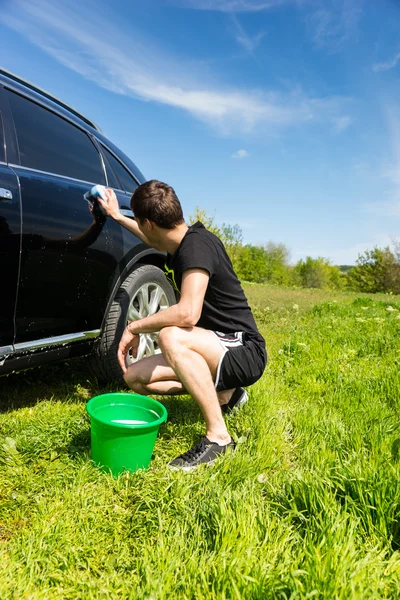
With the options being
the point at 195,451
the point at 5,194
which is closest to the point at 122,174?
the point at 5,194

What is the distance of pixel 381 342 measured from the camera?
4527 millimetres

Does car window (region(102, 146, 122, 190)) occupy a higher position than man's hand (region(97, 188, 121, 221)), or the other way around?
car window (region(102, 146, 122, 190))

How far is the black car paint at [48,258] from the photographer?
7.39 ft

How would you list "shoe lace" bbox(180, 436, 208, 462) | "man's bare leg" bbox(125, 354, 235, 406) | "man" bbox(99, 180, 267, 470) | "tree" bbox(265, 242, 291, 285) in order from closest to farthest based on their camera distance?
"shoe lace" bbox(180, 436, 208, 462), "man" bbox(99, 180, 267, 470), "man's bare leg" bbox(125, 354, 235, 406), "tree" bbox(265, 242, 291, 285)

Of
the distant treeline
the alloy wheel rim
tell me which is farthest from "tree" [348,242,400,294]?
the alloy wheel rim

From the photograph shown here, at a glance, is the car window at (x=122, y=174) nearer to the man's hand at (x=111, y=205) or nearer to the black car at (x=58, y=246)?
the black car at (x=58, y=246)

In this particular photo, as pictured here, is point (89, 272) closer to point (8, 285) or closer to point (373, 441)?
point (8, 285)

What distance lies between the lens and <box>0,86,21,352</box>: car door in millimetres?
2176

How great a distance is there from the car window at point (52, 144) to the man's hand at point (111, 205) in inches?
7.6

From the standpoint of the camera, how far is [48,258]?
2457 millimetres

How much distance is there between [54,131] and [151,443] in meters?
2.03

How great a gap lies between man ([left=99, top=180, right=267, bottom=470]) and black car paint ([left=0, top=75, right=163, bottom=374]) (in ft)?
1.36

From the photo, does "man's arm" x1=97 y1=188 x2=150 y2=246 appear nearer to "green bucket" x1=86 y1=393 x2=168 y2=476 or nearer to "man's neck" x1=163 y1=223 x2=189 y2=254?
"man's neck" x1=163 y1=223 x2=189 y2=254

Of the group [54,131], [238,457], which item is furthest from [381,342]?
[54,131]
